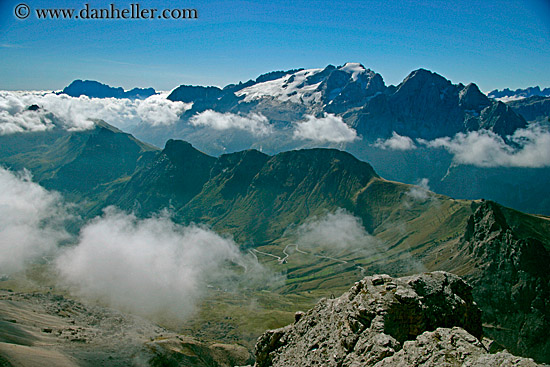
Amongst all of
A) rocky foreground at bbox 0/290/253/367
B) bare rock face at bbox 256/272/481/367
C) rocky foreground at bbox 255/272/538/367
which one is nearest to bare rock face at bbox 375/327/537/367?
rocky foreground at bbox 255/272/538/367

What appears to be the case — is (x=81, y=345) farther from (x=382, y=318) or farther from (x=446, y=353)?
(x=446, y=353)

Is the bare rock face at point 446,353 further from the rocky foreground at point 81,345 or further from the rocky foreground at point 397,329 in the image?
the rocky foreground at point 81,345

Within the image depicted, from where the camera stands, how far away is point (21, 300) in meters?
197

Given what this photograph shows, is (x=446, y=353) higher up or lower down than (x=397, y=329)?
higher up

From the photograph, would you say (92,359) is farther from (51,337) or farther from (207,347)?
(207,347)

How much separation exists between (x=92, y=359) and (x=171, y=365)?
98.5 feet

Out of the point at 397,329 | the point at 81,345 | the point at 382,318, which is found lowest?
the point at 81,345

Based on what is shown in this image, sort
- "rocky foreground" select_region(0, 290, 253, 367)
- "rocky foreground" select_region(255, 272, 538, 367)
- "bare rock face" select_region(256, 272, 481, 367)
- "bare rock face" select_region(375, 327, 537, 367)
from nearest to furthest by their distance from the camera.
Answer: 1. "bare rock face" select_region(375, 327, 537, 367)
2. "rocky foreground" select_region(255, 272, 538, 367)
3. "bare rock face" select_region(256, 272, 481, 367)
4. "rocky foreground" select_region(0, 290, 253, 367)

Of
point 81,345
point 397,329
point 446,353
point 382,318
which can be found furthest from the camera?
point 81,345

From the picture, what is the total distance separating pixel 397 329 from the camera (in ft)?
149

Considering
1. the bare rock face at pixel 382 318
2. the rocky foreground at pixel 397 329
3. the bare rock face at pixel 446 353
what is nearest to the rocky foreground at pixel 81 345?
the rocky foreground at pixel 397 329

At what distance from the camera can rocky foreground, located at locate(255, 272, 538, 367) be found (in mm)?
35344

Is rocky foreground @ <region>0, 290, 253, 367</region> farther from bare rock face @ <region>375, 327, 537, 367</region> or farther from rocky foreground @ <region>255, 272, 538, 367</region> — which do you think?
bare rock face @ <region>375, 327, 537, 367</region>

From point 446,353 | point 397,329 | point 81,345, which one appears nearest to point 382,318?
point 397,329
